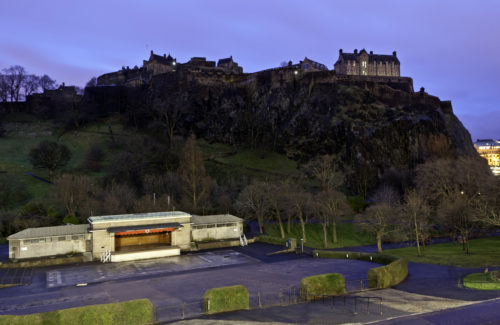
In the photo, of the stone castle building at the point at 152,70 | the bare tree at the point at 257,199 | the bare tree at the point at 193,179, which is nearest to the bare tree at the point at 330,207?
the bare tree at the point at 257,199

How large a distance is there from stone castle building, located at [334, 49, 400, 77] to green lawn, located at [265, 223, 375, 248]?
71689mm

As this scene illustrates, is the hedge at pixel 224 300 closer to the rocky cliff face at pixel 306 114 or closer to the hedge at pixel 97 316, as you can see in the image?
the hedge at pixel 97 316

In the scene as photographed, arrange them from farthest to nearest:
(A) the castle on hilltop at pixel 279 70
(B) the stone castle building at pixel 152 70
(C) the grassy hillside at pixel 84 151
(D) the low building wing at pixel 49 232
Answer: (B) the stone castle building at pixel 152 70
(A) the castle on hilltop at pixel 279 70
(C) the grassy hillside at pixel 84 151
(D) the low building wing at pixel 49 232

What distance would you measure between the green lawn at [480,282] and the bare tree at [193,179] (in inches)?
1527

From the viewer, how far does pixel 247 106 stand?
99.4 metres

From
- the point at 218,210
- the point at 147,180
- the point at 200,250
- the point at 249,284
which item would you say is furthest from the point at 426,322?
the point at 147,180

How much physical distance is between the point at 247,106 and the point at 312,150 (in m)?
25.2

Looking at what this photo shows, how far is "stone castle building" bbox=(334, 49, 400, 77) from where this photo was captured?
364 feet

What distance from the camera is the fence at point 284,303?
17109 mm

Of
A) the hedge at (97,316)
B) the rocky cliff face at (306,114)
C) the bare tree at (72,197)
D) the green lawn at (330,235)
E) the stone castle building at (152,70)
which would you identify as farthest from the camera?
the stone castle building at (152,70)

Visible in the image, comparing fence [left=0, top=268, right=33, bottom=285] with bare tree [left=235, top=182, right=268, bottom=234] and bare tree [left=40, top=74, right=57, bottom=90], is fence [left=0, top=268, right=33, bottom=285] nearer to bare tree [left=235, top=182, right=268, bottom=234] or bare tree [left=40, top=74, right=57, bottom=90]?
bare tree [left=235, top=182, right=268, bottom=234]

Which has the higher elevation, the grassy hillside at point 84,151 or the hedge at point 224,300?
the grassy hillside at point 84,151

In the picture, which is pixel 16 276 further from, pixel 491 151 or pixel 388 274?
pixel 491 151

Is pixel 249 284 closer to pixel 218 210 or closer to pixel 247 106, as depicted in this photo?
pixel 218 210
